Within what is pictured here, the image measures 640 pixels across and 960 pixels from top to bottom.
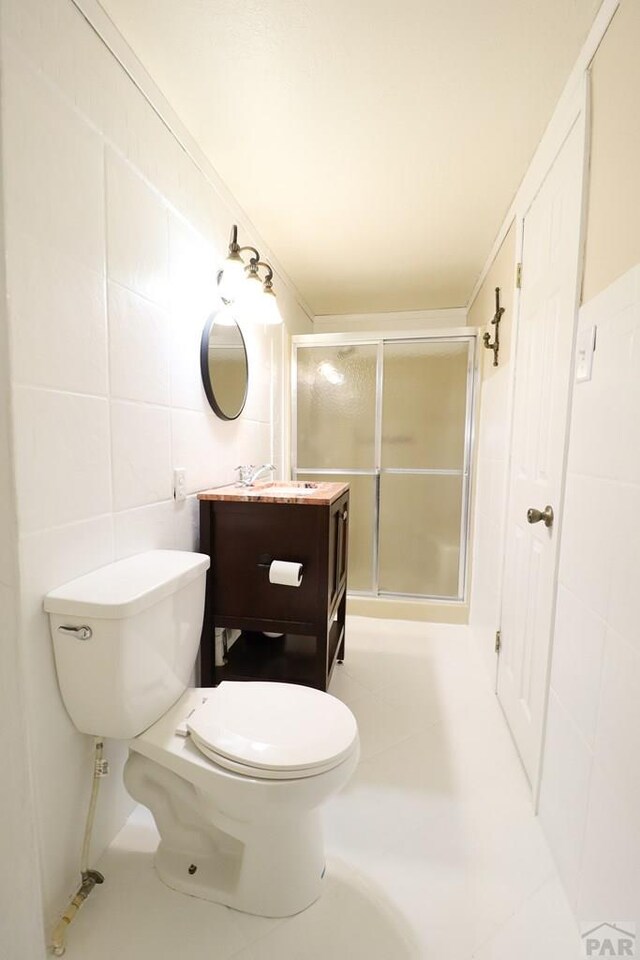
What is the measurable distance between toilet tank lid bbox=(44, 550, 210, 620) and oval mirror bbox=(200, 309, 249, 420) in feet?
2.22

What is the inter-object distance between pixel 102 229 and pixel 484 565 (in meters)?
2.11

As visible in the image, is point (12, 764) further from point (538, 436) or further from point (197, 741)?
point (538, 436)

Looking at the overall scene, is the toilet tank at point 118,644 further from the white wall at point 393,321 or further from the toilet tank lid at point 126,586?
the white wall at point 393,321

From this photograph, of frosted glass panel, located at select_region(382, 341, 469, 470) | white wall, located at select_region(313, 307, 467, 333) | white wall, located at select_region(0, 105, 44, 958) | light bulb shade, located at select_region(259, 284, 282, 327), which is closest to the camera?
white wall, located at select_region(0, 105, 44, 958)

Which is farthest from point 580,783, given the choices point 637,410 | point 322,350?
point 322,350

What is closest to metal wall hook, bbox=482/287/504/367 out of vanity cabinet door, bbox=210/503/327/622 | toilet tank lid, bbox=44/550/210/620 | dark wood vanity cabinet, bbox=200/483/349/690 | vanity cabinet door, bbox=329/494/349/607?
vanity cabinet door, bbox=329/494/349/607

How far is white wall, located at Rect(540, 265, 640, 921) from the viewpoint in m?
0.75

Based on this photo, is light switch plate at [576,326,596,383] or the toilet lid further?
light switch plate at [576,326,596,383]

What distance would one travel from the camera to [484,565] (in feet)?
6.97

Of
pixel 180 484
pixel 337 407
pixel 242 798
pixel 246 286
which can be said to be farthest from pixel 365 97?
pixel 242 798

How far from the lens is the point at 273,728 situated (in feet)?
3.04

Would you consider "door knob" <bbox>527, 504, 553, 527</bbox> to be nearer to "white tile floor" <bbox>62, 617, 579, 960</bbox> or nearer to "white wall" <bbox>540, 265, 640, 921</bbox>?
"white wall" <bbox>540, 265, 640, 921</bbox>

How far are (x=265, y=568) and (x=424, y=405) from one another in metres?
1.61

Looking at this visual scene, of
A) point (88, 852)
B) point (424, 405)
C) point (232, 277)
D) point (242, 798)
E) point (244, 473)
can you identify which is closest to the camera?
point (242, 798)
